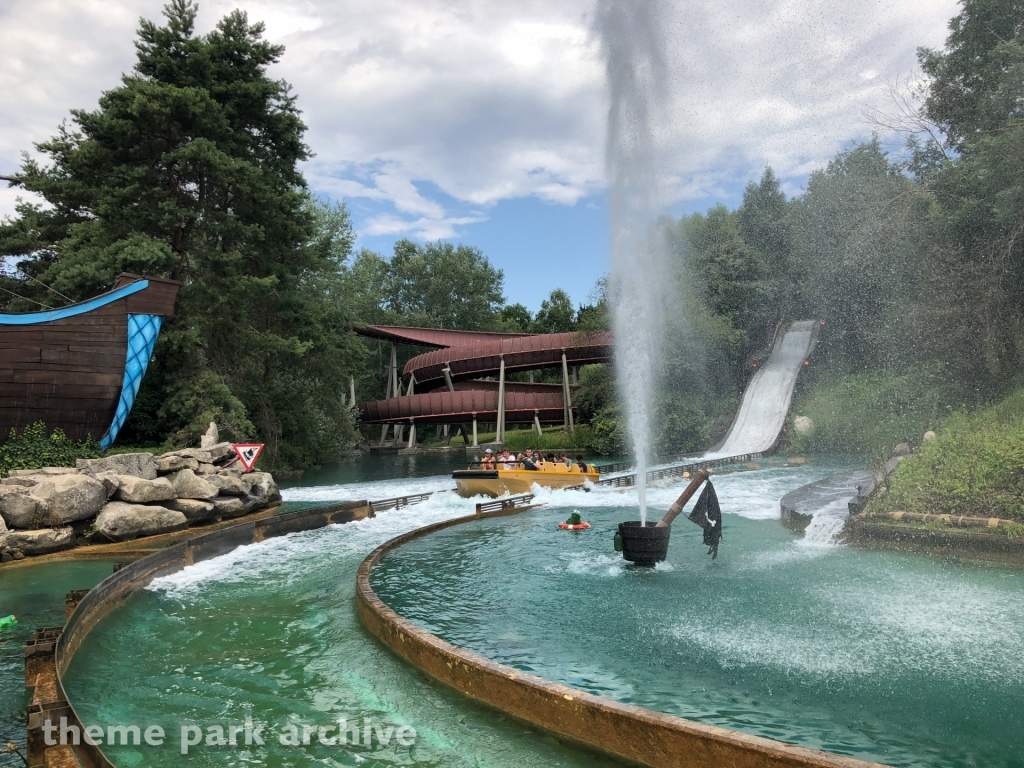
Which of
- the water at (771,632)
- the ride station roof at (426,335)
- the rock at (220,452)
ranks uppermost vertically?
the ride station roof at (426,335)

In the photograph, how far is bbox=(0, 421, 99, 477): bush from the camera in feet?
57.6

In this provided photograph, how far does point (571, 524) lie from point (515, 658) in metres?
8.35

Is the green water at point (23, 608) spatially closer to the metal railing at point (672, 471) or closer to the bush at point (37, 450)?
the bush at point (37, 450)

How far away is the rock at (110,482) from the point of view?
1565 cm

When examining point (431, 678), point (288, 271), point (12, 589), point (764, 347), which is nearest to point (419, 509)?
point (12, 589)

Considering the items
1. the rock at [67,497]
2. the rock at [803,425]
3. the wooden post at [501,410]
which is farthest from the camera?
the wooden post at [501,410]

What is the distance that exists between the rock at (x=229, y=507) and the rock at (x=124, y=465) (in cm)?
176

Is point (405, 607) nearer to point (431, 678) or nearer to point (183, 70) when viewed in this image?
point (431, 678)

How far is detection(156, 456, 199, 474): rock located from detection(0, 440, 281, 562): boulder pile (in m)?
0.02

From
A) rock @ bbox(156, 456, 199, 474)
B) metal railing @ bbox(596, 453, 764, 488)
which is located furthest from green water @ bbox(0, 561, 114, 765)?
metal railing @ bbox(596, 453, 764, 488)

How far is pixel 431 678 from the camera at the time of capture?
681 centimetres

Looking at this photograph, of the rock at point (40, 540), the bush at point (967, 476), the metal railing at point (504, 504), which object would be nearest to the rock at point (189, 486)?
the rock at point (40, 540)

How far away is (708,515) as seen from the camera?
11.7 m

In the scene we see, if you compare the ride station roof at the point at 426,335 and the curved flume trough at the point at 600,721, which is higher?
the ride station roof at the point at 426,335
